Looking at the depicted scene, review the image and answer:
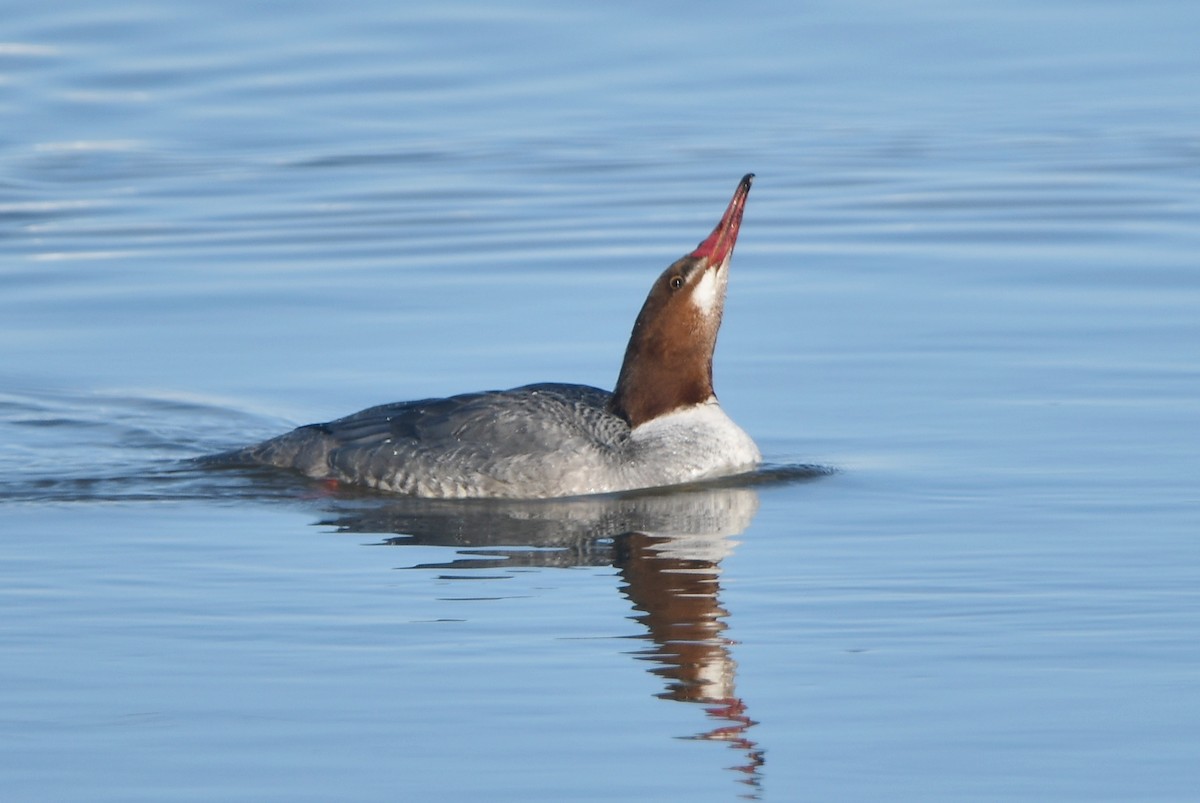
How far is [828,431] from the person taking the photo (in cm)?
1285

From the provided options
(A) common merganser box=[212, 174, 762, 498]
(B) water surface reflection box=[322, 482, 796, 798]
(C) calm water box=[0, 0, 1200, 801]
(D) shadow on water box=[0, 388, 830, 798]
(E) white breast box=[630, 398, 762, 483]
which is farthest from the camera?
(E) white breast box=[630, 398, 762, 483]

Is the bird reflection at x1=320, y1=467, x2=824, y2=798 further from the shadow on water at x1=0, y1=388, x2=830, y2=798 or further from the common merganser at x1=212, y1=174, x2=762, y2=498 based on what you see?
the common merganser at x1=212, y1=174, x2=762, y2=498

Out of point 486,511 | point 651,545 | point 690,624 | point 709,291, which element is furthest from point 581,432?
point 690,624

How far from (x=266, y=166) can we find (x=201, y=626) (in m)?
15.3

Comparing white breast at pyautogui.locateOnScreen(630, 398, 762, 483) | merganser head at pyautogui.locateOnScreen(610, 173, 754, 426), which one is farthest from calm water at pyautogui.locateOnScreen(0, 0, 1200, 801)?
merganser head at pyautogui.locateOnScreen(610, 173, 754, 426)

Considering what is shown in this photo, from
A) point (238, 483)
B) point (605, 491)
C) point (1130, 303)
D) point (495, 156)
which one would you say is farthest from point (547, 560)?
point (495, 156)

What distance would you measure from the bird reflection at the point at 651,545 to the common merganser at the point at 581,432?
134 mm

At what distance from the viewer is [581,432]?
11.8 metres

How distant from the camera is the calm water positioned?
759 cm

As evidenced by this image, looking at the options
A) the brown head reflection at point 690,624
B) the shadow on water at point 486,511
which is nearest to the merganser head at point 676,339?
Result: the shadow on water at point 486,511

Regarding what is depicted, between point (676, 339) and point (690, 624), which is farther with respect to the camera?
point (676, 339)

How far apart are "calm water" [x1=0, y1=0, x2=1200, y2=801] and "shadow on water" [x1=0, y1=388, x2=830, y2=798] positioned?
0.12 ft

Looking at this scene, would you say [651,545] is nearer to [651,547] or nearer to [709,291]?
[651,547]

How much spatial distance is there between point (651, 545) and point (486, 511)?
4.10 feet
